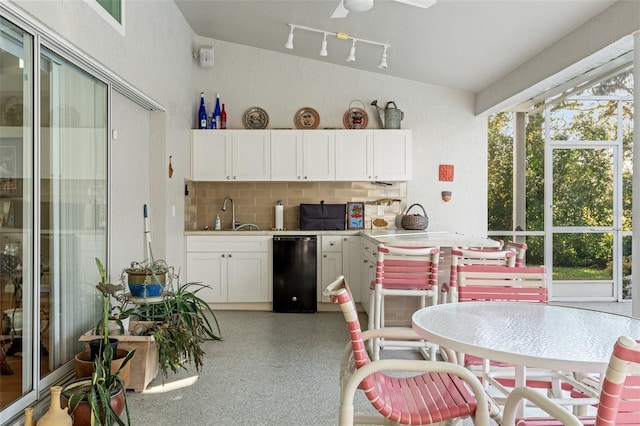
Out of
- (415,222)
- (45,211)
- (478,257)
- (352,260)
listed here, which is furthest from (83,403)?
(415,222)

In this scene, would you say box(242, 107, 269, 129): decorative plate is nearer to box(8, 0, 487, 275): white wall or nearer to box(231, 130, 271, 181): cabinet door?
box(8, 0, 487, 275): white wall

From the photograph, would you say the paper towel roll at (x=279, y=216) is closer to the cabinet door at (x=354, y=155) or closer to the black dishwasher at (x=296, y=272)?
the black dishwasher at (x=296, y=272)

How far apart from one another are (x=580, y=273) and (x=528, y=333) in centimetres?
526

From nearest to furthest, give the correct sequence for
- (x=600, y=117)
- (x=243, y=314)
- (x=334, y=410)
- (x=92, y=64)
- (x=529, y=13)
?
1. (x=334, y=410)
2. (x=92, y=64)
3. (x=529, y=13)
4. (x=243, y=314)
5. (x=600, y=117)

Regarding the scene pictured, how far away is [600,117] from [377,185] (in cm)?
303

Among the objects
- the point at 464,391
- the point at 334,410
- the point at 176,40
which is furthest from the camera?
the point at 176,40

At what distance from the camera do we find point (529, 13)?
370 centimetres

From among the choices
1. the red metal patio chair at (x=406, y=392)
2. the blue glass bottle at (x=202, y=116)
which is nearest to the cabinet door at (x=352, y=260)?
the blue glass bottle at (x=202, y=116)

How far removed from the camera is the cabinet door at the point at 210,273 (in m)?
5.77

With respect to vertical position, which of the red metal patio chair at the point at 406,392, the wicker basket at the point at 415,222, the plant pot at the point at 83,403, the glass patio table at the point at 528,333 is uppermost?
the wicker basket at the point at 415,222

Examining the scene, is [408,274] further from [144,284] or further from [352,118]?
[352,118]

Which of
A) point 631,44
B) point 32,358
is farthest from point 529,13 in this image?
point 32,358

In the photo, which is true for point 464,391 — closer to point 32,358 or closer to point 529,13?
point 32,358

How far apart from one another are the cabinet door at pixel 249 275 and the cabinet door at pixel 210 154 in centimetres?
105
